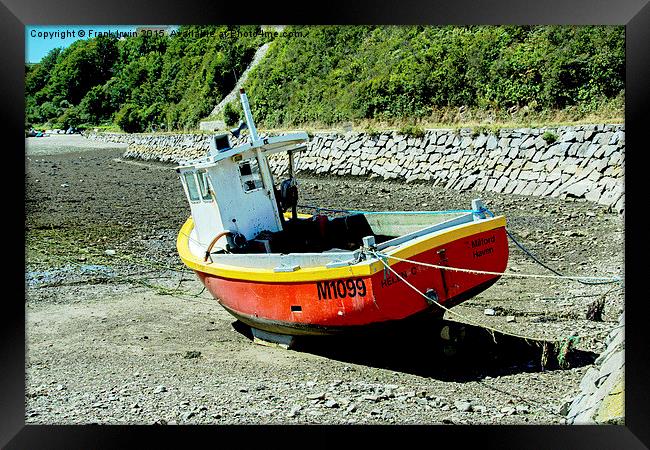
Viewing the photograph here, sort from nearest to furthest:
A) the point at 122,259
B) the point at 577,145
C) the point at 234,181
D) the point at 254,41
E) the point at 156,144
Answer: the point at 234,181, the point at 122,259, the point at 577,145, the point at 254,41, the point at 156,144

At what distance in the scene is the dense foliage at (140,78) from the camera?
8.57 meters

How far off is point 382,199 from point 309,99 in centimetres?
412

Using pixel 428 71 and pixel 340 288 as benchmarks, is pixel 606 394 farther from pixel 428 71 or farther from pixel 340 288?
pixel 428 71

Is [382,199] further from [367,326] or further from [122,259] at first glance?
[367,326]

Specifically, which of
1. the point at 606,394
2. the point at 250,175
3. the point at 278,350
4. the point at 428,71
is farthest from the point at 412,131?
the point at 606,394

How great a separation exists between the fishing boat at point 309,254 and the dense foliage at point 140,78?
5.73 ft

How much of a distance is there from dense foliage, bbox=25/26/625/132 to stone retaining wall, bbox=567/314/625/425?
5.41 m

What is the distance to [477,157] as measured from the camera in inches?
505

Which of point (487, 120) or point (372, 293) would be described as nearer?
point (372, 293)

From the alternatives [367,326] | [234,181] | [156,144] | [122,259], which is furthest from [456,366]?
[156,144]

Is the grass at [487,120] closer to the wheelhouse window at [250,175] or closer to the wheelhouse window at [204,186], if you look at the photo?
the wheelhouse window at [250,175]

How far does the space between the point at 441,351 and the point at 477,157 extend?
665 centimetres

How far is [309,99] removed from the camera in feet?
52.3

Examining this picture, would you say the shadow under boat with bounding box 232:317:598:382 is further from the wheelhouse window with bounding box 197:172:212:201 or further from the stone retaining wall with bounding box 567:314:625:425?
the wheelhouse window with bounding box 197:172:212:201
